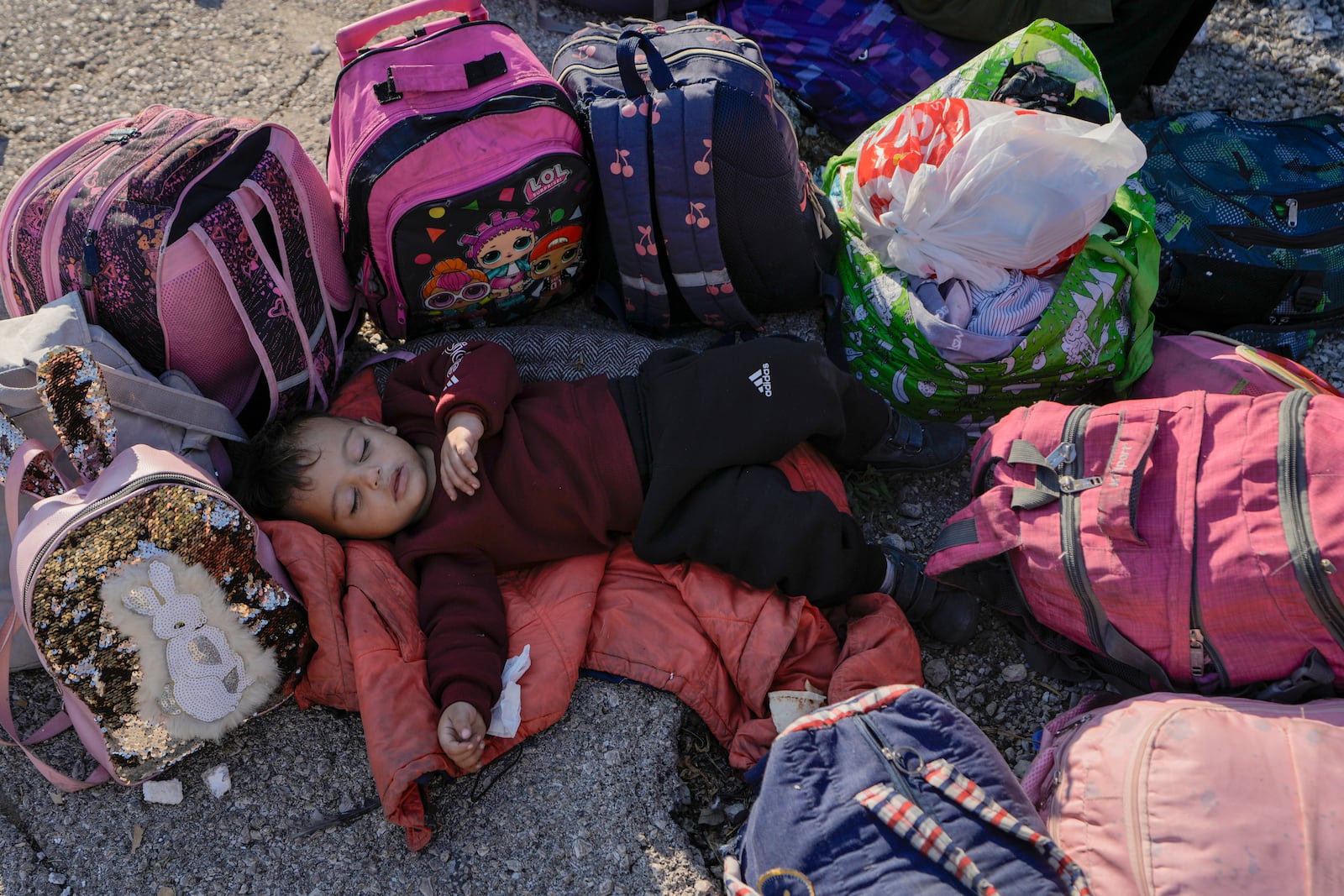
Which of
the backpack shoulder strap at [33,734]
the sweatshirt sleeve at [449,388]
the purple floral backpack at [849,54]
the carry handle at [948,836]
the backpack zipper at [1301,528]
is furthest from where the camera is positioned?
the purple floral backpack at [849,54]

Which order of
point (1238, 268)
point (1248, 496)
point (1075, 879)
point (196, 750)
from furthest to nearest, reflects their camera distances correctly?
point (1238, 268) → point (196, 750) → point (1248, 496) → point (1075, 879)

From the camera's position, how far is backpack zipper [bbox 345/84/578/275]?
2.42 metres

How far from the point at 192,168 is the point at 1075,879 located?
2.54 meters

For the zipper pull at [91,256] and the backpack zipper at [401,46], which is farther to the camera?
the backpack zipper at [401,46]

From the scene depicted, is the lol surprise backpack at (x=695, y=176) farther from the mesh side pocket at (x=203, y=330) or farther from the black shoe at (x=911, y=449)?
the mesh side pocket at (x=203, y=330)

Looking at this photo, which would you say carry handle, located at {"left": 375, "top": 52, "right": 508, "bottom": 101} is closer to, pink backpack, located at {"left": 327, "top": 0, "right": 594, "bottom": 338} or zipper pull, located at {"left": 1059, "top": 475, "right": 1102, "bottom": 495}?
pink backpack, located at {"left": 327, "top": 0, "right": 594, "bottom": 338}

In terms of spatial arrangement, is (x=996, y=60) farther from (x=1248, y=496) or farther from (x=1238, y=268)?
(x=1248, y=496)

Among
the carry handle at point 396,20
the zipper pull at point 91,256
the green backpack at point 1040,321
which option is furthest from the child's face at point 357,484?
the green backpack at point 1040,321

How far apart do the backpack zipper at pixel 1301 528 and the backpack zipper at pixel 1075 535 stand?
37 centimetres

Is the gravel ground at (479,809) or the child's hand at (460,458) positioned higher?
the child's hand at (460,458)

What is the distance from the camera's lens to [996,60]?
2.90m

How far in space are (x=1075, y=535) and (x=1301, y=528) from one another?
45cm

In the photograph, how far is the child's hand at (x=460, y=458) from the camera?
2.40 m

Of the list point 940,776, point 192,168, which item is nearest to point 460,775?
point 940,776
